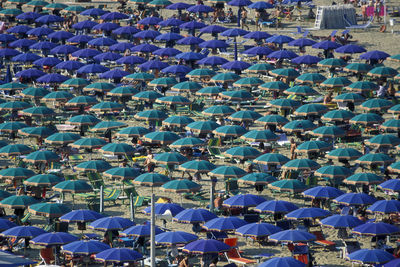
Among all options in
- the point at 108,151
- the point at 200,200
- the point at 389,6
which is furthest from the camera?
the point at 389,6

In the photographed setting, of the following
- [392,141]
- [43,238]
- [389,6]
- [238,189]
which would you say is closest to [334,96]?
[392,141]

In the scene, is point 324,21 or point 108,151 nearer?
point 108,151

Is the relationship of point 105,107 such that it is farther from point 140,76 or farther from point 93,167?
point 93,167

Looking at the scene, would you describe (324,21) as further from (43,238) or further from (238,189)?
(43,238)

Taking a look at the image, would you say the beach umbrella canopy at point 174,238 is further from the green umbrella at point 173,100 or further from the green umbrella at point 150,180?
the green umbrella at point 173,100

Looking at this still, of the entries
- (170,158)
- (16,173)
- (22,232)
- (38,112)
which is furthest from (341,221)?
(38,112)
